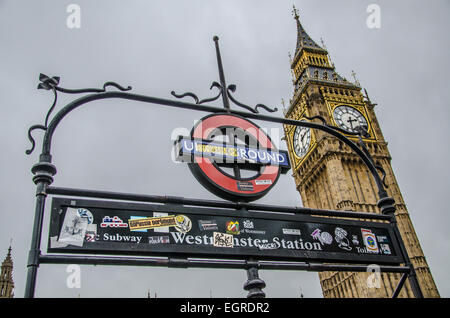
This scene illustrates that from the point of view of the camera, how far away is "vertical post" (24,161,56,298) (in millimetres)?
3943

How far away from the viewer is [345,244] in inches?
233

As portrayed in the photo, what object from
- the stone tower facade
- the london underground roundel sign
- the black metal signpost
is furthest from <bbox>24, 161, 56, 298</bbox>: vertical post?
the stone tower facade

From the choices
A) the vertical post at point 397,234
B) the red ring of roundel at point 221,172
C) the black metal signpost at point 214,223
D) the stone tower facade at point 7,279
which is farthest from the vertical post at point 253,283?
the stone tower facade at point 7,279

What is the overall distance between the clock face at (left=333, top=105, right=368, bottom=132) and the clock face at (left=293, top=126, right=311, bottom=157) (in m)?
4.13

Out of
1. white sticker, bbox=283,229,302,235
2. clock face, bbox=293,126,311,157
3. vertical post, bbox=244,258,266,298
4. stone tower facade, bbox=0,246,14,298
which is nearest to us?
vertical post, bbox=244,258,266,298

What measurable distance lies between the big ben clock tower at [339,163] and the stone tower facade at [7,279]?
3635 centimetres

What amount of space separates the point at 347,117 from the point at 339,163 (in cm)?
693

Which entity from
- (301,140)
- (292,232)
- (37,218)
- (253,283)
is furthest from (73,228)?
(301,140)

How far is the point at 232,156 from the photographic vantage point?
6.33m

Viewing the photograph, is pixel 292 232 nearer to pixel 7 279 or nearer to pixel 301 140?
pixel 7 279

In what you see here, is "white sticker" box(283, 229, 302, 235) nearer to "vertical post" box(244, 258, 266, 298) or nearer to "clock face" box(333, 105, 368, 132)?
"vertical post" box(244, 258, 266, 298)

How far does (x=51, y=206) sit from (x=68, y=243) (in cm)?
50

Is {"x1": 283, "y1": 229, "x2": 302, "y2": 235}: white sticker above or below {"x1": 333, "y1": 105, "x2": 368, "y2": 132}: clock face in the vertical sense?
below

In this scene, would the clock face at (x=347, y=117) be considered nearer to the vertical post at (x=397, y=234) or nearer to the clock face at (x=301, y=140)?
the clock face at (x=301, y=140)
